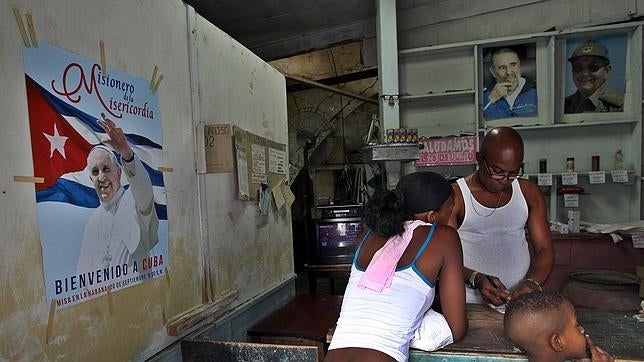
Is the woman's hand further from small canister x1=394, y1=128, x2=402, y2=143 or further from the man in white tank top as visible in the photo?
small canister x1=394, y1=128, x2=402, y2=143

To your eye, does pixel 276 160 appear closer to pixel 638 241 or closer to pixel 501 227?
pixel 501 227

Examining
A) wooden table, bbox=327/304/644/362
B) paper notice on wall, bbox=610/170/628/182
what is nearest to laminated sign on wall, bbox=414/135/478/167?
paper notice on wall, bbox=610/170/628/182

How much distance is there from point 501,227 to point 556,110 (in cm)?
230

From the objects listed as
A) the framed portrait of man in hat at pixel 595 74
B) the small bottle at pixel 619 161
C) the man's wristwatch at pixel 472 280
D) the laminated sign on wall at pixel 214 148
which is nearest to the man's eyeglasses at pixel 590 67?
the framed portrait of man in hat at pixel 595 74

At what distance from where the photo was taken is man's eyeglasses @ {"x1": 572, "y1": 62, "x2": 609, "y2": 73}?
11.4 ft

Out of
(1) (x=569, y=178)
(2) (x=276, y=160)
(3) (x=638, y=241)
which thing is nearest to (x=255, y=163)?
(2) (x=276, y=160)

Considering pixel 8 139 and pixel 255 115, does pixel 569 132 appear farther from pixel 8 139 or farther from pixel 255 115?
pixel 8 139

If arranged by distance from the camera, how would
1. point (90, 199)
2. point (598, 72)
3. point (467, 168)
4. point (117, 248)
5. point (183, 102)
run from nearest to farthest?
point (90, 199)
point (117, 248)
point (183, 102)
point (598, 72)
point (467, 168)

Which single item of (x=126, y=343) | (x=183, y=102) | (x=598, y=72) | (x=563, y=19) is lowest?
(x=126, y=343)

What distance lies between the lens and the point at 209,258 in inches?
77.2

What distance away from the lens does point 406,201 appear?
143 cm

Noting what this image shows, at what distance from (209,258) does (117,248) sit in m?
0.58

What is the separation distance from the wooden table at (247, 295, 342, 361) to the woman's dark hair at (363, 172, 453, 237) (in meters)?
0.74

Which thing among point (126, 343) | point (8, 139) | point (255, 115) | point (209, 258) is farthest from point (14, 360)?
point (255, 115)
